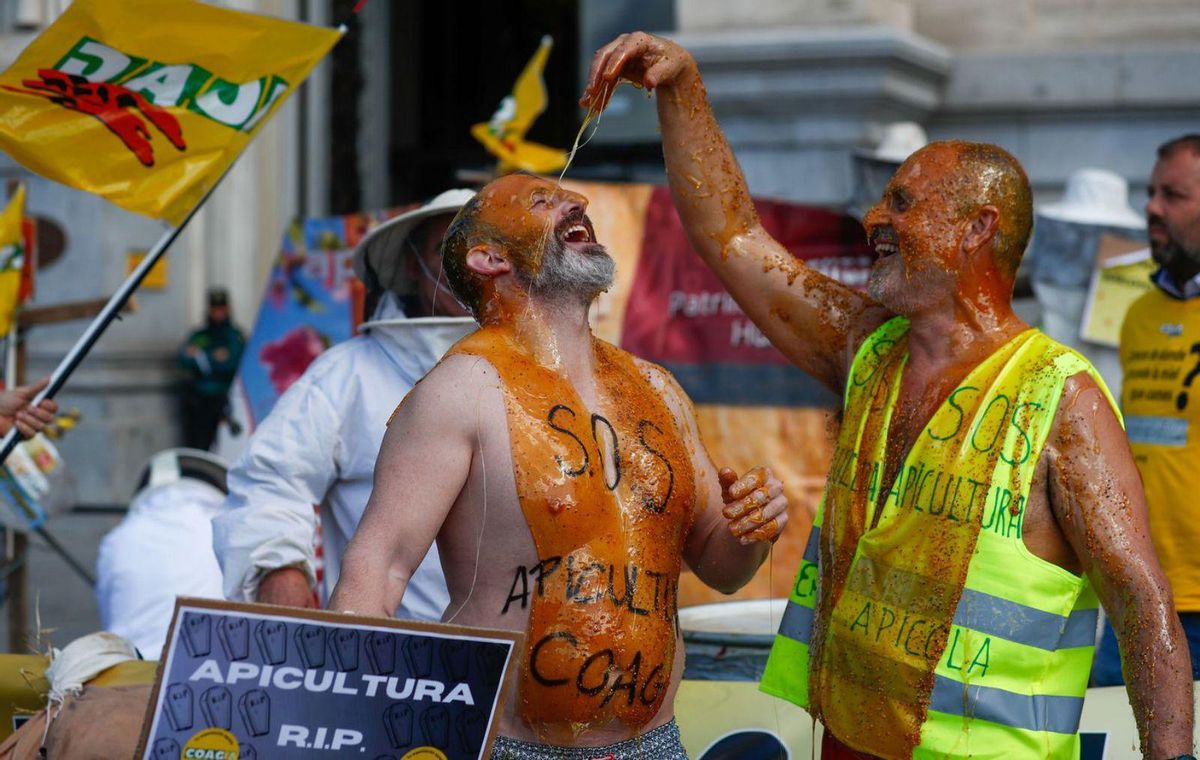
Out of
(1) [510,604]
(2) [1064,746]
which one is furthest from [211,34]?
(2) [1064,746]

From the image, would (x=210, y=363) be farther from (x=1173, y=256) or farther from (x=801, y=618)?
(x=801, y=618)

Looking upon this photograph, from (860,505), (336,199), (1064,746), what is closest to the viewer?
(1064,746)

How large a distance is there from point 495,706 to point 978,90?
23.7 ft

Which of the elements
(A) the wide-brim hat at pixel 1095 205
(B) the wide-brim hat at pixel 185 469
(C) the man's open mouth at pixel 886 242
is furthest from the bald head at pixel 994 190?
(A) the wide-brim hat at pixel 1095 205

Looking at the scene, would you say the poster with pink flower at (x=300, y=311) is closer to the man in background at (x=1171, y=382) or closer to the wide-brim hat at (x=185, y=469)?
the wide-brim hat at (x=185, y=469)

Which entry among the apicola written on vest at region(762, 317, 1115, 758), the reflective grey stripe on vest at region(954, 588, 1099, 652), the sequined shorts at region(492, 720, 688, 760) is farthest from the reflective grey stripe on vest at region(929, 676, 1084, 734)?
the sequined shorts at region(492, 720, 688, 760)

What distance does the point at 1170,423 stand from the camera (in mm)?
4832

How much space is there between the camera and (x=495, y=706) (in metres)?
2.52

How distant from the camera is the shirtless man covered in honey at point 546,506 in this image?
2781 millimetres

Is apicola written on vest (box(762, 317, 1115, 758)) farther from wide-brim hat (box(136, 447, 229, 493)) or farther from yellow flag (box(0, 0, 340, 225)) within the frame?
wide-brim hat (box(136, 447, 229, 493))

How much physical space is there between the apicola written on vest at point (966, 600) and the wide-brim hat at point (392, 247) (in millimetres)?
1529

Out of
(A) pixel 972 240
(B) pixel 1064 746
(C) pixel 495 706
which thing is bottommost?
(B) pixel 1064 746

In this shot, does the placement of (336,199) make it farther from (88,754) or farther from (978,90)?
(88,754)

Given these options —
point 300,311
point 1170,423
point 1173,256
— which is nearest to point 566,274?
point 1170,423
